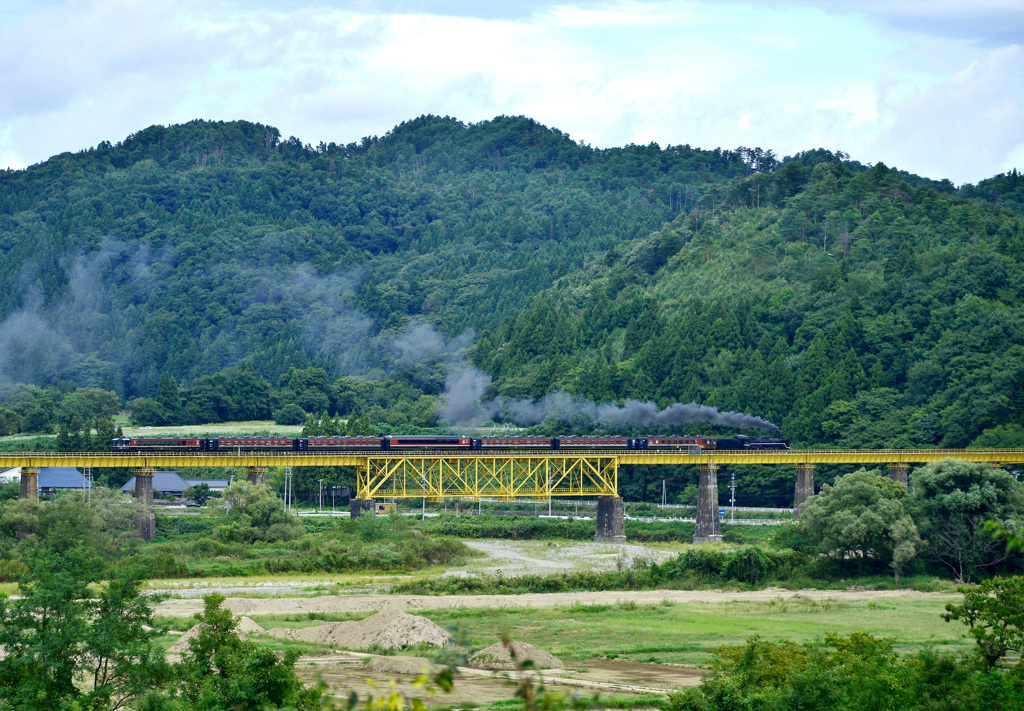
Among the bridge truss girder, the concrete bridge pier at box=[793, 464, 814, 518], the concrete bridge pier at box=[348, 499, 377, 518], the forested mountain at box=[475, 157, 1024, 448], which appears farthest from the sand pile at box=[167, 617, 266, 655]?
the forested mountain at box=[475, 157, 1024, 448]

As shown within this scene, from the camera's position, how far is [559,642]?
5831 cm

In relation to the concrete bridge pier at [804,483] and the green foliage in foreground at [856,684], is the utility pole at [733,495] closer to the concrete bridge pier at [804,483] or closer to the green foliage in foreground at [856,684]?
the concrete bridge pier at [804,483]

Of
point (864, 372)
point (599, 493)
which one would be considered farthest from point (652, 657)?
point (864, 372)

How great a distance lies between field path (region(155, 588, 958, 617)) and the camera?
67375 millimetres

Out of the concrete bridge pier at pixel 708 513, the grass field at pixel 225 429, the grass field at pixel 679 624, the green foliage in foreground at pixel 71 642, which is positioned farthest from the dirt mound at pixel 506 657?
the grass field at pixel 225 429

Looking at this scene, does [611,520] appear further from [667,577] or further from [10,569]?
[10,569]

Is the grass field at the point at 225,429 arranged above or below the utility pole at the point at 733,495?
above

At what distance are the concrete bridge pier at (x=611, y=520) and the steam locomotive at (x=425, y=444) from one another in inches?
190

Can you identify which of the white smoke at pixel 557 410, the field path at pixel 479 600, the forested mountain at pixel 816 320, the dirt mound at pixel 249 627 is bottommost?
the field path at pixel 479 600

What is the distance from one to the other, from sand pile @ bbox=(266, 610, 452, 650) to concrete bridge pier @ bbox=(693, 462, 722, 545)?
45640 mm

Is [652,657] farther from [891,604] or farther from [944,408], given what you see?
[944,408]

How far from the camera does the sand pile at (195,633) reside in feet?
172

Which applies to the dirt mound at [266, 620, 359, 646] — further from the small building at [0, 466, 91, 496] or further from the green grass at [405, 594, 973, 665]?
the small building at [0, 466, 91, 496]

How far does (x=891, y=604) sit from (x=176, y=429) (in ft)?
351
